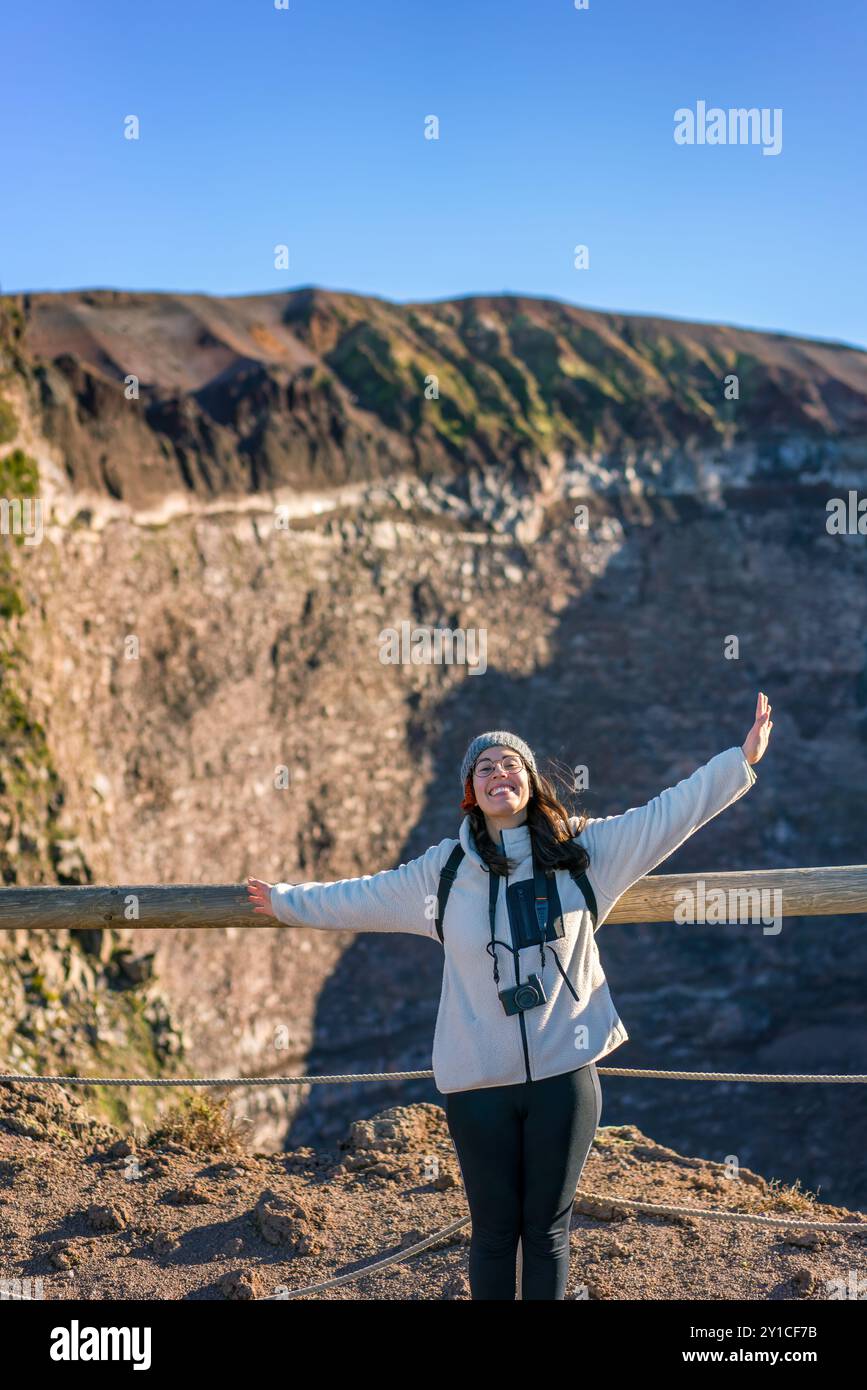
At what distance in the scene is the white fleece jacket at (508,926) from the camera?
293cm

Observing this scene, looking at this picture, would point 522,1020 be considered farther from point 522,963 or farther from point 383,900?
point 383,900

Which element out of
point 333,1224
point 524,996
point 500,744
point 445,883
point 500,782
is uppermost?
point 500,744

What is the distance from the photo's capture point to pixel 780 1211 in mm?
4379

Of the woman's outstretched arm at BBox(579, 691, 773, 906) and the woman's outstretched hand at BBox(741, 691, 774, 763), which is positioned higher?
the woman's outstretched hand at BBox(741, 691, 774, 763)

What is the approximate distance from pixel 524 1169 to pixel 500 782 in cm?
102

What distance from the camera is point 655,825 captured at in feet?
10.2

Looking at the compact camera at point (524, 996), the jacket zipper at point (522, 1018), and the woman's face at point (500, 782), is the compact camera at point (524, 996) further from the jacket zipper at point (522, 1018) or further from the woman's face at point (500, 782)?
the woman's face at point (500, 782)

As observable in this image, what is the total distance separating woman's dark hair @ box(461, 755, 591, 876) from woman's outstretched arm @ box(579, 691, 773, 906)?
0.19 ft

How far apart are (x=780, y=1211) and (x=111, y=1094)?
7.02 meters

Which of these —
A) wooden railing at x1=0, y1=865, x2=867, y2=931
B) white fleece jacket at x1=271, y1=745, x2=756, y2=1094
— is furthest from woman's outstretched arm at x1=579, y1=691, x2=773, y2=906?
wooden railing at x1=0, y1=865, x2=867, y2=931

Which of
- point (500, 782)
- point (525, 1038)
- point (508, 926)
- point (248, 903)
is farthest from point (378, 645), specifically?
point (525, 1038)

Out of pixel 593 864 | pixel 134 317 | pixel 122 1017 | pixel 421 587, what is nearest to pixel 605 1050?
pixel 593 864

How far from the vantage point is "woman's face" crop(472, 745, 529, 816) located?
3090 millimetres

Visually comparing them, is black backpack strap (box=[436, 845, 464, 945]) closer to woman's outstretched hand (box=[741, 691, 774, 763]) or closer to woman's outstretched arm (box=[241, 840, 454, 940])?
woman's outstretched arm (box=[241, 840, 454, 940])
